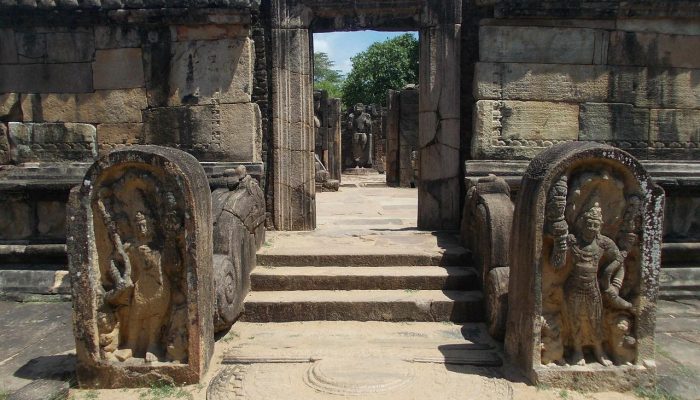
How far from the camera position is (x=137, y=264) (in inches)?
122

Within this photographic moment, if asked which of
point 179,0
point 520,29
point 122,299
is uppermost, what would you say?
point 179,0

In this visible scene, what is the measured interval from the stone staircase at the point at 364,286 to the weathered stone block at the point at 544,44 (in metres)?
2.24

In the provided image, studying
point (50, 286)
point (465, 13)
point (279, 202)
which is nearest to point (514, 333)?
point (279, 202)

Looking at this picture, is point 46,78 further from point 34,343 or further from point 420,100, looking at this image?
point 420,100

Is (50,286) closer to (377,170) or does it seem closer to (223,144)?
(223,144)

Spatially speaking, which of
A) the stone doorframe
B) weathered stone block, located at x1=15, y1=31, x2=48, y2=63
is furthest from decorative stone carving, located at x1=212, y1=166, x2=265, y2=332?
weathered stone block, located at x1=15, y1=31, x2=48, y2=63

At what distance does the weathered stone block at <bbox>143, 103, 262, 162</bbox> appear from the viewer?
562cm

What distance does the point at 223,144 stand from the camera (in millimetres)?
5645

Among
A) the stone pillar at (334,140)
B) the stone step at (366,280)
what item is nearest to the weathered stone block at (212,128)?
the stone step at (366,280)

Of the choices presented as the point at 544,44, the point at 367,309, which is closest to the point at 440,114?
the point at 544,44

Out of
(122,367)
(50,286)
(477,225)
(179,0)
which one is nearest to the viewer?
(122,367)

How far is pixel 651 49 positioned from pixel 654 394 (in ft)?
13.3

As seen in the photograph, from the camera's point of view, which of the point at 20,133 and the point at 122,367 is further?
the point at 20,133

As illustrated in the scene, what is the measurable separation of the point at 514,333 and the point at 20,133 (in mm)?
5725
